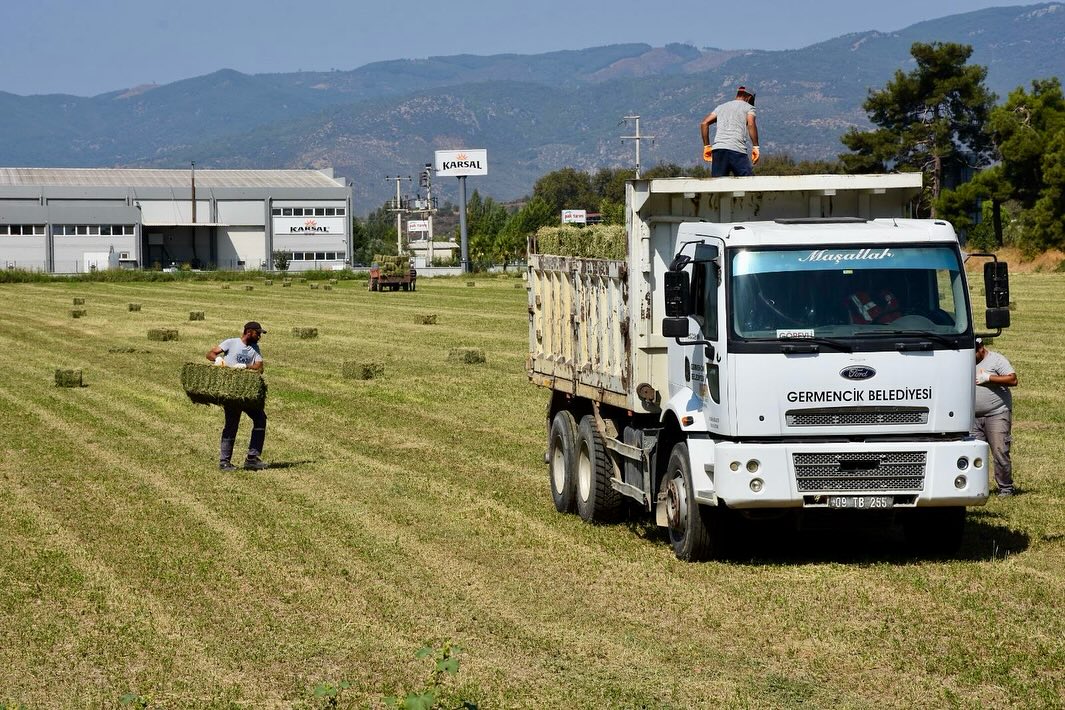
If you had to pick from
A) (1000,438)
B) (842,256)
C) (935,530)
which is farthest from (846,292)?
(1000,438)

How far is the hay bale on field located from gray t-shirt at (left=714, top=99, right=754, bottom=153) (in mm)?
1543

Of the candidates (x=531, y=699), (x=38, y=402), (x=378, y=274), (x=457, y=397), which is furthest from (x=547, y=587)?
(x=378, y=274)

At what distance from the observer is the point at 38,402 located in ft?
91.4

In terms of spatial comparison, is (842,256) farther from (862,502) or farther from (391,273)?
(391,273)

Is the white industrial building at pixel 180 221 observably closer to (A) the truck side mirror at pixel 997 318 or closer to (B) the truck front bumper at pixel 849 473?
(B) the truck front bumper at pixel 849 473

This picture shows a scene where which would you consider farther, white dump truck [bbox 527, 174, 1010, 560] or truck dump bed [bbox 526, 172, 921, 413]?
truck dump bed [bbox 526, 172, 921, 413]

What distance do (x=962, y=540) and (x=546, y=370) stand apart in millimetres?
5258

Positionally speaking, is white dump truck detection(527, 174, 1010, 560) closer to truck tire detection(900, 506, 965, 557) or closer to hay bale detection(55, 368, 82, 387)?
truck tire detection(900, 506, 965, 557)

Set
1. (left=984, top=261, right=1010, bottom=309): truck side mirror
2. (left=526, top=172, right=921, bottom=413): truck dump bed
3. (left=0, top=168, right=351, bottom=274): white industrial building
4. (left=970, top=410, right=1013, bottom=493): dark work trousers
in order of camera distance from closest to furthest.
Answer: (left=984, top=261, right=1010, bottom=309): truck side mirror, (left=526, top=172, right=921, bottom=413): truck dump bed, (left=970, top=410, right=1013, bottom=493): dark work trousers, (left=0, top=168, right=351, bottom=274): white industrial building

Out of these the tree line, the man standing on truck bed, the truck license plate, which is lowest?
the truck license plate

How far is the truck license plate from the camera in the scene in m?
12.4

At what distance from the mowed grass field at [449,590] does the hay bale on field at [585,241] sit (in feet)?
8.52

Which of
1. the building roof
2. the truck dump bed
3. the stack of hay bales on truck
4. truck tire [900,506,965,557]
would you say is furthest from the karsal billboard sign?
truck tire [900,506,965,557]

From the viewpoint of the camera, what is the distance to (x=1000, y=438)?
1600cm
